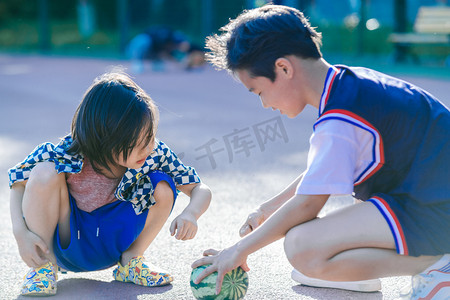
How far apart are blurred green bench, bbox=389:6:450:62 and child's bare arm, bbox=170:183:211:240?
9.48 meters

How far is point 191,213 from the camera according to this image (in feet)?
8.45

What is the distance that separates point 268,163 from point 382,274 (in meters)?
2.71

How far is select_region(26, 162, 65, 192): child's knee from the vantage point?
2455mm

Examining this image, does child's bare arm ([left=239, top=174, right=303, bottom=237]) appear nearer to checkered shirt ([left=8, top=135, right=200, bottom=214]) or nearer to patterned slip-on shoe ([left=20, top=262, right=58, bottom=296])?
checkered shirt ([left=8, top=135, right=200, bottom=214])

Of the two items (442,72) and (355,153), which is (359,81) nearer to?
(355,153)

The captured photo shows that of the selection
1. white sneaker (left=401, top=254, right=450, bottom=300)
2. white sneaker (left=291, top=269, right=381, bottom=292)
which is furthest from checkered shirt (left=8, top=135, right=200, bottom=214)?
white sneaker (left=401, top=254, right=450, bottom=300)

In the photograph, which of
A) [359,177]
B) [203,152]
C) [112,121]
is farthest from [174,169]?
[203,152]

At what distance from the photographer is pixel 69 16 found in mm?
24047

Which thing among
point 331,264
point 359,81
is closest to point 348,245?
point 331,264

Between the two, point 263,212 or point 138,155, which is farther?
point 263,212

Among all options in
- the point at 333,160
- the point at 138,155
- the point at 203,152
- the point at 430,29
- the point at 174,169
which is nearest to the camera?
the point at 333,160

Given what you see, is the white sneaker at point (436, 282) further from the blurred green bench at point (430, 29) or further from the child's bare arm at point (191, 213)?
the blurred green bench at point (430, 29)

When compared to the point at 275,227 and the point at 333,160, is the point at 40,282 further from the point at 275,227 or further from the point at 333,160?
the point at 333,160

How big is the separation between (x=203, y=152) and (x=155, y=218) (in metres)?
2.69
